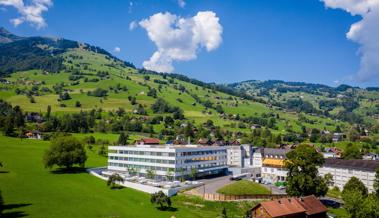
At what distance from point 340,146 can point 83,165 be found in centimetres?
12579

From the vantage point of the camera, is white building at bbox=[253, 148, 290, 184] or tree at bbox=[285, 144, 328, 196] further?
white building at bbox=[253, 148, 290, 184]

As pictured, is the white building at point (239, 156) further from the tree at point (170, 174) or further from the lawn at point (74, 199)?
the lawn at point (74, 199)

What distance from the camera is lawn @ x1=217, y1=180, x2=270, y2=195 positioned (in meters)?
83.5

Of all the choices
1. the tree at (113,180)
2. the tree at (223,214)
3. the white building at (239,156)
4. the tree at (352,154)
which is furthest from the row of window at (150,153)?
the tree at (352,154)

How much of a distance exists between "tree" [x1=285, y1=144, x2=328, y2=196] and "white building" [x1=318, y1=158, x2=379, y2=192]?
19755 mm

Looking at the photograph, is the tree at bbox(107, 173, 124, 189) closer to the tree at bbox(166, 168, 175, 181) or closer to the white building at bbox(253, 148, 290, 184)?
the tree at bbox(166, 168, 175, 181)

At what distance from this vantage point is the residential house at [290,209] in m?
64.4

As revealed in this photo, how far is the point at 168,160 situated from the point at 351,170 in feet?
159

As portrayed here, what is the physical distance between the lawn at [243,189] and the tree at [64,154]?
41607 mm

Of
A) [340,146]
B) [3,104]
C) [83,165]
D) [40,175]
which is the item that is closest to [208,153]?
[83,165]

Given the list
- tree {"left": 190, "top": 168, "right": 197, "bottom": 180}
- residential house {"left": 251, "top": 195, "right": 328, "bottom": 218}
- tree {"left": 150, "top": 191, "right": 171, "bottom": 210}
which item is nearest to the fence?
tree {"left": 150, "top": 191, "right": 171, "bottom": 210}

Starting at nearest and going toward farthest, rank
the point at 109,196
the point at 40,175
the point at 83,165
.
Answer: the point at 109,196 < the point at 40,175 < the point at 83,165

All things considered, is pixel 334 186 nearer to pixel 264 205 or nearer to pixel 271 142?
pixel 264 205

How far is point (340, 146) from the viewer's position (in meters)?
180
